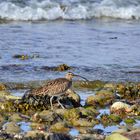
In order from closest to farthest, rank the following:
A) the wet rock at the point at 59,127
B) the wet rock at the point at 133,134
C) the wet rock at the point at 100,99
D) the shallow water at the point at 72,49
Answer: the wet rock at the point at 133,134
the wet rock at the point at 59,127
the wet rock at the point at 100,99
the shallow water at the point at 72,49

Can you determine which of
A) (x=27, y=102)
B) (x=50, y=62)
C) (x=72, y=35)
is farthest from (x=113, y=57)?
(x=27, y=102)

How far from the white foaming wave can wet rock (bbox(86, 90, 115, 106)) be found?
9973mm

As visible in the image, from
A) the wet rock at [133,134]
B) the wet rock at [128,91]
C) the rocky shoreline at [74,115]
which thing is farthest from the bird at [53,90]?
the wet rock at [133,134]

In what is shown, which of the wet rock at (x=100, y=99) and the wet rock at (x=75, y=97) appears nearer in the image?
the wet rock at (x=75, y=97)

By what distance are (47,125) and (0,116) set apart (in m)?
0.74


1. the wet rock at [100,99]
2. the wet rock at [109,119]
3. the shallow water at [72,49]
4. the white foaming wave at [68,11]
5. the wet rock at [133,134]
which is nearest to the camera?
the wet rock at [133,134]

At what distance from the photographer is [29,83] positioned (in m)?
12.7

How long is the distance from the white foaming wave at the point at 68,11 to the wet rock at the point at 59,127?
1184cm

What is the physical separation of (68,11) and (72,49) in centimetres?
659

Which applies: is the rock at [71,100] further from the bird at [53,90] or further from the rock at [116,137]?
the rock at [116,137]

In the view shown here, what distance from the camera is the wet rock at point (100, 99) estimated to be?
1116 centimetres

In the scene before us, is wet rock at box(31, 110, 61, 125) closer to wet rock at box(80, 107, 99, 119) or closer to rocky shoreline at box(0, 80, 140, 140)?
rocky shoreline at box(0, 80, 140, 140)

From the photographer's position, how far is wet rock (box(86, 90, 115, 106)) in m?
11.2

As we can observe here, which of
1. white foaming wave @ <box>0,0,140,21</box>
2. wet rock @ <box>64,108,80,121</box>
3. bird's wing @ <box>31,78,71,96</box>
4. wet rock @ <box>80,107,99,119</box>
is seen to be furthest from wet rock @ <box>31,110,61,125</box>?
white foaming wave @ <box>0,0,140,21</box>
